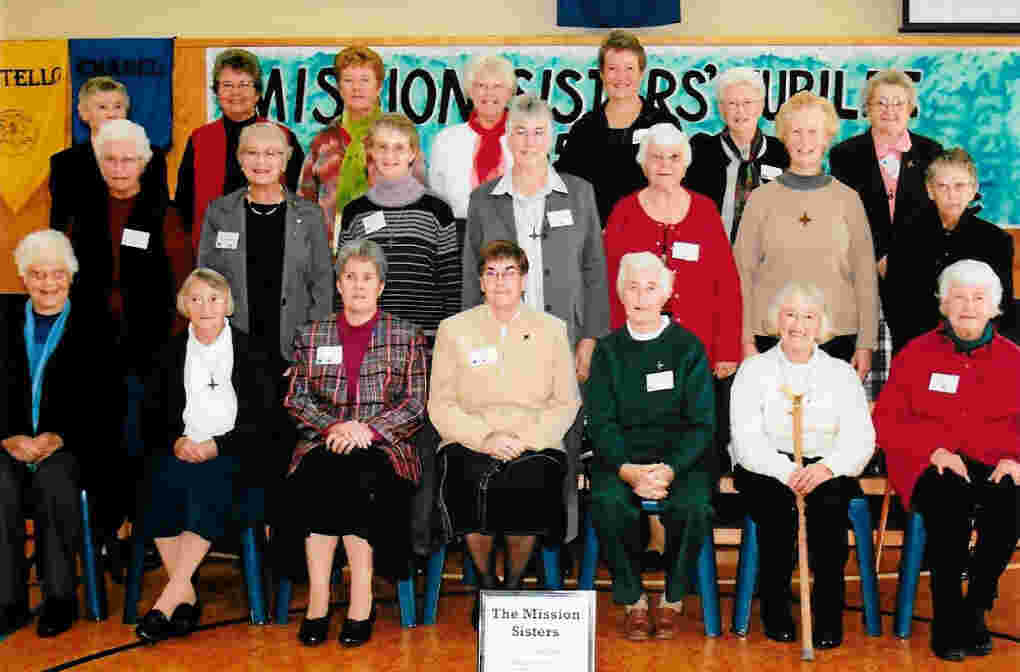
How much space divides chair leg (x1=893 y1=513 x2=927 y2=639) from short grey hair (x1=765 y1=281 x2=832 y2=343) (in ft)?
2.05

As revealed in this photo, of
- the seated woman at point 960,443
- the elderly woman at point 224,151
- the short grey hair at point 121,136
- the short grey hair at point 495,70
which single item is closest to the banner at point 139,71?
the elderly woman at point 224,151

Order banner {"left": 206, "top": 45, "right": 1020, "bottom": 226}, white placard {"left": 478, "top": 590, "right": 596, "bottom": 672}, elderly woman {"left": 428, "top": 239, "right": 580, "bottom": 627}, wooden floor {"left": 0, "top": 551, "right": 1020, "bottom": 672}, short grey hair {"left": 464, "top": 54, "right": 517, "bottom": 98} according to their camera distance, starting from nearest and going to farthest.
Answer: white placard {"left": 478, "top": 590, "right": 596, "bottom": 672} < wooden floor {"left": 0, "top": 551, "right": 1020, "bottom": 672} < elderly woman {"left": 428, "top": 239, "right": 580, "bottom": 627} < short grey hair {"left": 464, "top": 54, "right": 517, "bottom": 98} < banner {"left": 206, "top": 45, "right": 1020, "bottom": 226}

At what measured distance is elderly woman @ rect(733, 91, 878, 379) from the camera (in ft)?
12.9

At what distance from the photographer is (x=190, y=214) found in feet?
14.5

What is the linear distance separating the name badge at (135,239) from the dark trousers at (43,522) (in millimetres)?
809

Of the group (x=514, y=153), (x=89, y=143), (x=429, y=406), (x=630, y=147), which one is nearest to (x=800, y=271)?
(x=630, y=147)

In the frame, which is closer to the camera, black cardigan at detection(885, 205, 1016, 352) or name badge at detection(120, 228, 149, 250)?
black cardigan at detection(885, 205, 1016, 352)

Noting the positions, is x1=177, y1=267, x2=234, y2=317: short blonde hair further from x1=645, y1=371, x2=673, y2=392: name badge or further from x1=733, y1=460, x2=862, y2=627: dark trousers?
x1=733, y1=460, x2=862, y2=627: dark trousers

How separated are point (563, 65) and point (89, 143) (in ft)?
7.73

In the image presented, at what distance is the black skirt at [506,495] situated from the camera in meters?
3.43

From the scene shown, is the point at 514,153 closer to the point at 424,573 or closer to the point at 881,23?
the point at 424,573

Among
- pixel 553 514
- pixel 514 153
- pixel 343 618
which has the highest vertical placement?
pixel 514 153

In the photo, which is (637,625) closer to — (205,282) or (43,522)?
(205,282)

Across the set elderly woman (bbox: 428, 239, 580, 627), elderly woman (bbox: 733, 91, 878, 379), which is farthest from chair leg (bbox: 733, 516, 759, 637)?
elderly woman (bbox: 733, 91, 878, 379)
